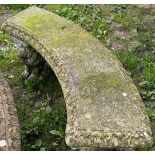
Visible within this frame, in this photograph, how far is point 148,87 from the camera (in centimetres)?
511

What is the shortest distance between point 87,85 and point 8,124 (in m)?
0.69

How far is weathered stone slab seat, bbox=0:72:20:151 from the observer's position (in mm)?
3416

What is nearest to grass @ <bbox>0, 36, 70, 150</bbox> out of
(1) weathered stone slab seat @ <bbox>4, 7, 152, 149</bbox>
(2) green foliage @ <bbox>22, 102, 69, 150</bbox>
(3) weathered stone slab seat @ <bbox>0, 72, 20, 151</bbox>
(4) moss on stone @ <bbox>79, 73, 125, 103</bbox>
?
(2) green foliage @ <bbox>22, 102, 69, 150</bbox>

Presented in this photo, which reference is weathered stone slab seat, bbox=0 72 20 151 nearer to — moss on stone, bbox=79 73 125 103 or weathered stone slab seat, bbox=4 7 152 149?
weathered stone slab seat, bbox=4 7 152 149

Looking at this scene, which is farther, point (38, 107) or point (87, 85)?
point (38, 107)

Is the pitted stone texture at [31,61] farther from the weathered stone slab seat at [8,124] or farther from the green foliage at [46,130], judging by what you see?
the weathered stone slab seat at [8,124]

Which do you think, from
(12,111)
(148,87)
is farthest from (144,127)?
(148,87)

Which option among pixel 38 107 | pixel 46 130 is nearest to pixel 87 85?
pixel 46 130

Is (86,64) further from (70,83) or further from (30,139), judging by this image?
(30,139)

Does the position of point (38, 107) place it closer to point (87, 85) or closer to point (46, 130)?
point (46, 130)

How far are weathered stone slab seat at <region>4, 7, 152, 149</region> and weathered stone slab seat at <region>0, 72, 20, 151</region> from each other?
1.49ft

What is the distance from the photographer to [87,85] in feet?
12.1

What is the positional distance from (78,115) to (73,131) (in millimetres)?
194

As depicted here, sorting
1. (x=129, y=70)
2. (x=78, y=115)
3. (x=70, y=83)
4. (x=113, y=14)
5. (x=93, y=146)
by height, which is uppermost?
(x=113, y=14)
